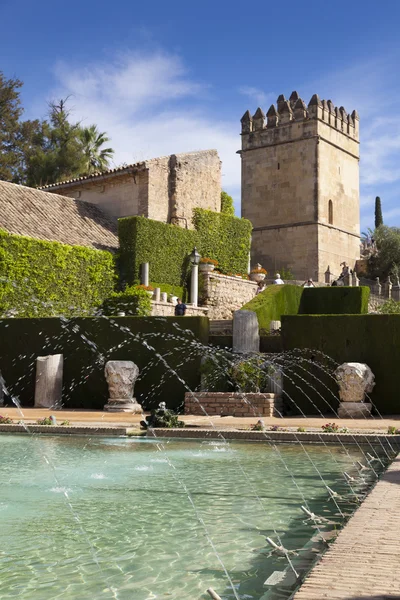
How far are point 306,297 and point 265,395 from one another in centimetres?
1201

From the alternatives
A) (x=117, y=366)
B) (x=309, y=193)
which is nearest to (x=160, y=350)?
(x=117, y=366)

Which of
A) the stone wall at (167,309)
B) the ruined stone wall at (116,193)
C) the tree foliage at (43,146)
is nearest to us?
the stone wall at (167,309)

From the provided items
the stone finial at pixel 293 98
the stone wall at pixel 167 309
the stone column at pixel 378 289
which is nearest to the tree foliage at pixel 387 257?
the stone column at pixel 378 289

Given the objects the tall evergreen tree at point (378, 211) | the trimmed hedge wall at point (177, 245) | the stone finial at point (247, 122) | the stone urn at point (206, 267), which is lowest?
the stone urn at point (206, 267)

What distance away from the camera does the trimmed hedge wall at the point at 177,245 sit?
29531 millimetres

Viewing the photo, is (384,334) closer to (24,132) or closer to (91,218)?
(91,218)

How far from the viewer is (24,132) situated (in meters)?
45.8

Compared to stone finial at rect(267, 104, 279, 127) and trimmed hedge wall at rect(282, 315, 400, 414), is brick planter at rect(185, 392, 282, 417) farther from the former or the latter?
stone finial at rect(267, 104, 279, 127)

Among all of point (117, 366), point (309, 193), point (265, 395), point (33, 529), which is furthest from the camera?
point (309, 193)

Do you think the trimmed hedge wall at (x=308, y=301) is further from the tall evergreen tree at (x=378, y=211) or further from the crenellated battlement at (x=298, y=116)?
the tall evergreen tree at (x=378, y=211)

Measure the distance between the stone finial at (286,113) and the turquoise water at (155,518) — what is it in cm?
3794

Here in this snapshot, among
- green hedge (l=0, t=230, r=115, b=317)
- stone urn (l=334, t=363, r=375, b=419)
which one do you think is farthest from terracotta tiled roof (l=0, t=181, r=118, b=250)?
stone urn (l=334, t=363, r=375, b=419)

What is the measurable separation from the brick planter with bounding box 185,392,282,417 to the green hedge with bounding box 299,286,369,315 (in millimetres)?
10340

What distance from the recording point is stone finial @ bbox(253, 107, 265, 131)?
158ft
